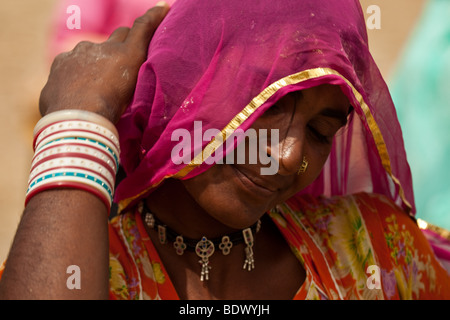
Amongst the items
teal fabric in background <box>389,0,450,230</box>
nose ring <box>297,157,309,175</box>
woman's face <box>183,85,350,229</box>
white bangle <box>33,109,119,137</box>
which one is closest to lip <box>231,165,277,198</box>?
woman's face <box>183,85,350,229</box>

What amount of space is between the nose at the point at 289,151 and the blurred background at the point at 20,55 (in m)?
2.77

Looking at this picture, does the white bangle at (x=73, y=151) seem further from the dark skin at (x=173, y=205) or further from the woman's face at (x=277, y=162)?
the woman's face at (x=277, y=162)

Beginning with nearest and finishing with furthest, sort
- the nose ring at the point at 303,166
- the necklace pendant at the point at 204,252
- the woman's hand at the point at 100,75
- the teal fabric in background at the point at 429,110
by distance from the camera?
the woman's hand at the point at 100,75 → the nose ring at the point at 303,166 → the necklace pendant at the point at 204,252 → the teal fabric in background at the point at 429,110

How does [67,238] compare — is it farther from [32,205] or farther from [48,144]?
[48,144]

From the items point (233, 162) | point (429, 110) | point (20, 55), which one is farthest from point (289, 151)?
point (20, 55)

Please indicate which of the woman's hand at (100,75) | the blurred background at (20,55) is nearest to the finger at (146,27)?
the woman's hand at (100,75)

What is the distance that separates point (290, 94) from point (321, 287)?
1.97 ft

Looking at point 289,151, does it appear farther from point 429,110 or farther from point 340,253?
point 429,110

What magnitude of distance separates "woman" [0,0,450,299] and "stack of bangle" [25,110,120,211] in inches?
0.7

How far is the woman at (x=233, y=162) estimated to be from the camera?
5.42 ft

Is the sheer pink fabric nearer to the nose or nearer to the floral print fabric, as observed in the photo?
the nose

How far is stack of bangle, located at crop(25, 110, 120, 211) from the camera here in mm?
1505
